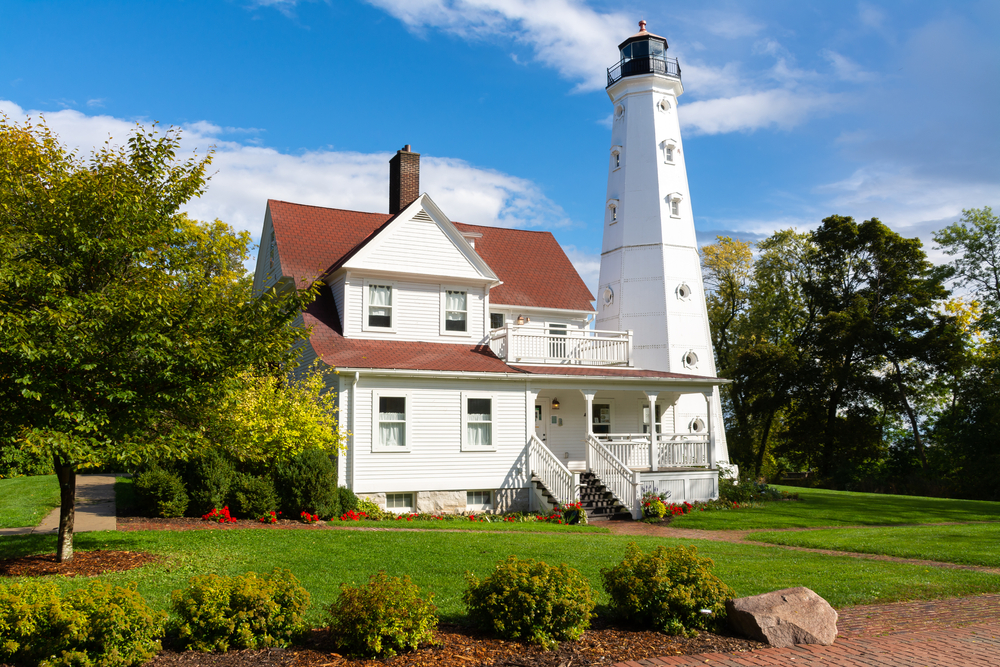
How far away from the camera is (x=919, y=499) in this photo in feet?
86.9

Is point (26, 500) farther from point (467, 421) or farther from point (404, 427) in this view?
point (467, 421)

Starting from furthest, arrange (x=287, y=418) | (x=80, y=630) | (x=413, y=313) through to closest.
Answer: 1. (x=413, y=313)
2. (x=287, y=418)
3. (x=80, y=630)

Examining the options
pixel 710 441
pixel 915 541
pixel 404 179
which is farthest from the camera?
pixel 404 179

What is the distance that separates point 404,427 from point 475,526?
3.61 meters

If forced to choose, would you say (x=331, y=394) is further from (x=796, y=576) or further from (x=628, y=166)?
(x=628, y=166)

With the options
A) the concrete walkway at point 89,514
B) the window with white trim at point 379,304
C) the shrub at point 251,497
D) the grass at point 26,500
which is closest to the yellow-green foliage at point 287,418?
the shrub at point 251,497

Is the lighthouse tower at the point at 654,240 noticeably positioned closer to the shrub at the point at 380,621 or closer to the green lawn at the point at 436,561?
the green lawn at the point at 436,561

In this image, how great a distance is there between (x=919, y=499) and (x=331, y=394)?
71.2ft

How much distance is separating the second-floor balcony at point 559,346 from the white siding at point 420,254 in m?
2.21

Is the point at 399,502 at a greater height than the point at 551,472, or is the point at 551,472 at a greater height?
the point at 551,472

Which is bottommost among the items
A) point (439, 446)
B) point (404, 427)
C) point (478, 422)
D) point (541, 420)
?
Answer: point (439, 446)

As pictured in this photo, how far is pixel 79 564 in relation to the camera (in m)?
9.94

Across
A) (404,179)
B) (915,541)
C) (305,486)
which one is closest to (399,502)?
(305,486)

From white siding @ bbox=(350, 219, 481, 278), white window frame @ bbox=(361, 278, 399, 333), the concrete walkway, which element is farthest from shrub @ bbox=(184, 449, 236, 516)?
white siding @ bbox=(350, 219, 481, 278)
